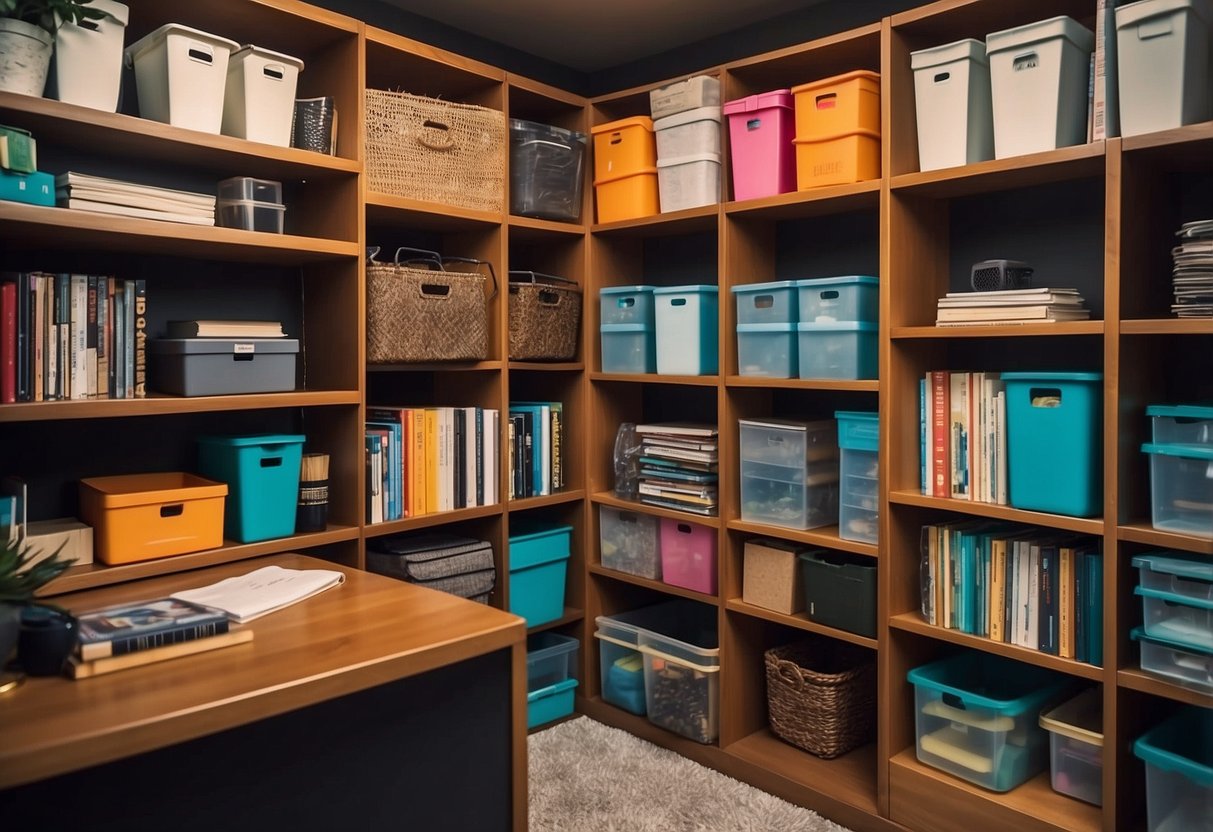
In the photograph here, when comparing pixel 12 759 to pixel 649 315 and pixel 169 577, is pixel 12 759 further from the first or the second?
pixel 649 315

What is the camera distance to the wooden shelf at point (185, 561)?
201 cm

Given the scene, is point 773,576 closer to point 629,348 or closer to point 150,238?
point 629,348

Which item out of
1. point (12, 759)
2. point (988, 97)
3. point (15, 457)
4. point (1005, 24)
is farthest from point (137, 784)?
point (1005, 24)

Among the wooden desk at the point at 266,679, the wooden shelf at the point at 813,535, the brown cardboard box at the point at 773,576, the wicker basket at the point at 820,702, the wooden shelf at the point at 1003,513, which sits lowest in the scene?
the wicker basket at the point at 820,702

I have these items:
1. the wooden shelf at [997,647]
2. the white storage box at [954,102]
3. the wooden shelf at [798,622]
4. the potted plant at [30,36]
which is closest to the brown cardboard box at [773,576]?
the wooden shelf at [798,622]

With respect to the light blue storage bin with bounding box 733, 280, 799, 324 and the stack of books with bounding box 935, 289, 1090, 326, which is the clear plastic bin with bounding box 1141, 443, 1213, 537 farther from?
the light blue storage bin with bounding box 733, 280, 799, 324

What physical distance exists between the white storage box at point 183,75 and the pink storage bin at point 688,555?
5.85 ft

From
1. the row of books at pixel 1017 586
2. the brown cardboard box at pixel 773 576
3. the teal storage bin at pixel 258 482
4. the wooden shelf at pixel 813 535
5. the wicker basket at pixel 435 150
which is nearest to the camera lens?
the row of books at pixel 1017 586

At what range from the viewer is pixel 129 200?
2.09m

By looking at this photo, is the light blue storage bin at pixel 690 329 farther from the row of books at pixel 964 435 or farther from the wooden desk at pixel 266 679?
the wooden desk at pixel 266 679

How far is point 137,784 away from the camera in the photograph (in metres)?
1.31

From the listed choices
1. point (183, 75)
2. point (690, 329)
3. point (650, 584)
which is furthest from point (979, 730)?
point (183, 75)

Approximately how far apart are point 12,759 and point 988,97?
2390 mm

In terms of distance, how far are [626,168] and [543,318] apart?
0.58m
